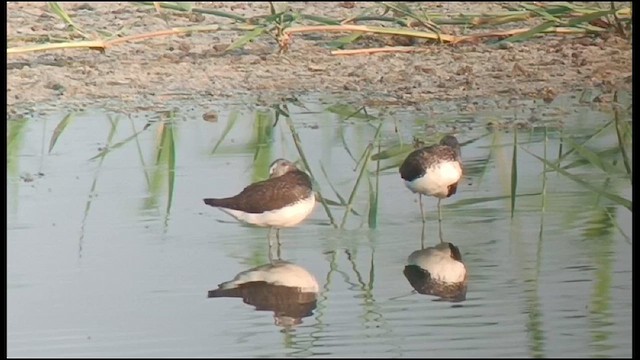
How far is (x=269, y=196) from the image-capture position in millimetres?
7270

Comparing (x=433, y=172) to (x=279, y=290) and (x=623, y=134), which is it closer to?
(x=279, y=290)

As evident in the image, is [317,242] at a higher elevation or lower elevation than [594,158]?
lower

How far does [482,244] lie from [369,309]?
108 centimetres

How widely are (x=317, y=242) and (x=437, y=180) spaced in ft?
2.56

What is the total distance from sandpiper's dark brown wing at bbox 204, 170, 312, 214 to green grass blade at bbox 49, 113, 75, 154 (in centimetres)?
251

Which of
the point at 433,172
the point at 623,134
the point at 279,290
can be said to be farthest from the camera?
the point at 623,134

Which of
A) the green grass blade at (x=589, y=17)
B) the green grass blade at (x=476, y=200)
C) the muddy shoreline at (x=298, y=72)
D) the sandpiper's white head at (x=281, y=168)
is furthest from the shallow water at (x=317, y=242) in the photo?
the green grass blade at (x=589, y=17)

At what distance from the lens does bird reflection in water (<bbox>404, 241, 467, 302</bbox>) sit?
6324 millimetres

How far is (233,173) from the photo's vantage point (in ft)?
28.2

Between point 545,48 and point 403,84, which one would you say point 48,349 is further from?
point 545,48

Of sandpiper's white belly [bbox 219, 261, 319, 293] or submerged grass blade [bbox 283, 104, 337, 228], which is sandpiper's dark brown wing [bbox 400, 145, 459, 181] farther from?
sandpiper's white belly [bbox 219, 261, 319, 293]

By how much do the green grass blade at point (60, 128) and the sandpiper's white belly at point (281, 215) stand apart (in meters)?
2.61

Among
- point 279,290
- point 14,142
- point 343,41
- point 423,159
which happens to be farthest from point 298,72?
point 279,290

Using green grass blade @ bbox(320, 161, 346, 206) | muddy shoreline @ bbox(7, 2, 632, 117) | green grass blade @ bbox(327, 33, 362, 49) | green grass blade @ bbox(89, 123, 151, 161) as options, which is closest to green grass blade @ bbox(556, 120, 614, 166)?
muddy shoreline @ bbox(7, 2, 632, 117)
